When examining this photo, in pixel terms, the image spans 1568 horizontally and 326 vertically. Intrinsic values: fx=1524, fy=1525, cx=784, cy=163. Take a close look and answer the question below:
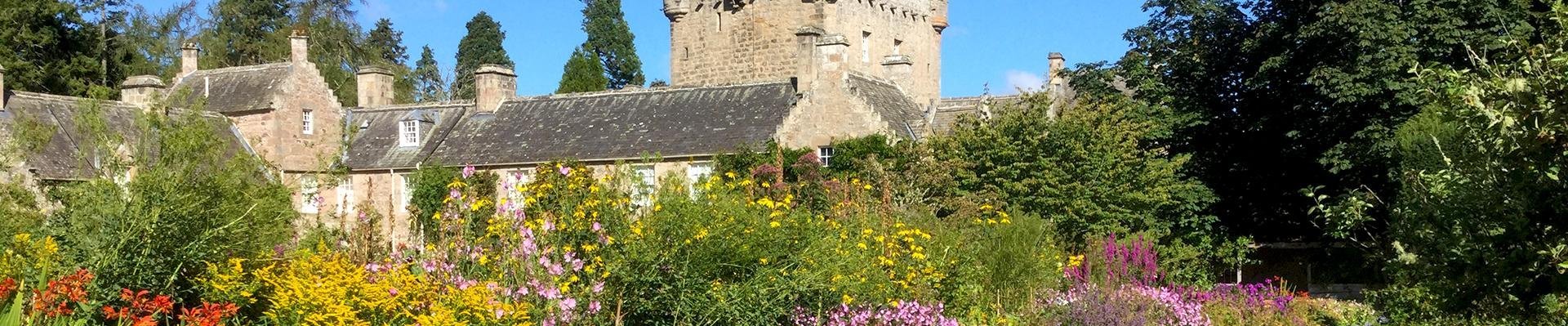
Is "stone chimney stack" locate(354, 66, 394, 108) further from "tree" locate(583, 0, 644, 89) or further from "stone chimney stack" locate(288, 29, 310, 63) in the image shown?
"tree" locate(583, 0, 644, 89)

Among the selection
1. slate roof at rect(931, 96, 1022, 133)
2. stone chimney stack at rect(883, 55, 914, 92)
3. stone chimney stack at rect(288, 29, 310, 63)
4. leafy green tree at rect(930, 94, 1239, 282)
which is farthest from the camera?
stone chimney stack at rect(288, 29, 310, 63)

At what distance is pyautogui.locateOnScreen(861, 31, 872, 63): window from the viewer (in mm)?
43469

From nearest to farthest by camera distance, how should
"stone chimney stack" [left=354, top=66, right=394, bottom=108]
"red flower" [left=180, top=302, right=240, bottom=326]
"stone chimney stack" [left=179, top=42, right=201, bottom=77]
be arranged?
"red flower" [left=180, top=302, right=240, bottom=326], "stone chimney stack" [left=179, top=42, right=201, bottom=77], "stone chimney stack" [left=354, top=66, right=394, bottom=108]

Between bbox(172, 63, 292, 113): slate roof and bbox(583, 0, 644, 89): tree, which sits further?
bbox(583, 0, 644, 89): tree

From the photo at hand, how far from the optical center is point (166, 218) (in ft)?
39.2

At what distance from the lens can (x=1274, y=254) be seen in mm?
30609

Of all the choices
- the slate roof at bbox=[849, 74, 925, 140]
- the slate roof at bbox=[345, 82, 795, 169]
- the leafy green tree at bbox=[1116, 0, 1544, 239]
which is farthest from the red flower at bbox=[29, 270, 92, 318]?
the slate roof at bbox=[345, 82, 795, 169]

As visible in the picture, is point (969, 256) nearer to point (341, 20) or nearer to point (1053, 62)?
point (1053, 62)

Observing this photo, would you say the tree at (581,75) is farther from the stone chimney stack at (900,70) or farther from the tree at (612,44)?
the stone chimney stack at (900,70)

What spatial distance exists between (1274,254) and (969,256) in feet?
57.1

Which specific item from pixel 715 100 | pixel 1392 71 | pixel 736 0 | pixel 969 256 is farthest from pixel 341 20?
pixel 969 256

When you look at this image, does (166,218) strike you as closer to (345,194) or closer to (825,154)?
(825,154)

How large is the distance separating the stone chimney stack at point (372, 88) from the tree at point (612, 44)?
82.5 ft

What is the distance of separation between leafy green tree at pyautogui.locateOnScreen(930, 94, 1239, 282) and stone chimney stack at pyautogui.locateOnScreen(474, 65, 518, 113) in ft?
45.6
